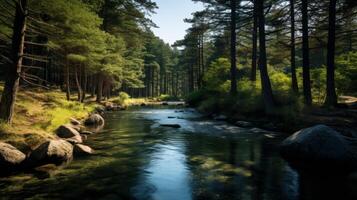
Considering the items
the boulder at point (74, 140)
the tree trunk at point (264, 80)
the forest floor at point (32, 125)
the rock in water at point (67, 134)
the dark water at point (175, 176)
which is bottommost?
the dark water at point (175, 176)

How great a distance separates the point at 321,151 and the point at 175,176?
475 centimetres

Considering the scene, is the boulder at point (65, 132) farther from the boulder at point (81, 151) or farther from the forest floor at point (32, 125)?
the boulder at point (81, 151)

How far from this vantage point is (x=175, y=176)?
25.9 ft

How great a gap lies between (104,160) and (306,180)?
20.3 ft

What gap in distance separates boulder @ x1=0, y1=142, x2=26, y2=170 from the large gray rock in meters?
8.30

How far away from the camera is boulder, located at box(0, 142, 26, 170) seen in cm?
768

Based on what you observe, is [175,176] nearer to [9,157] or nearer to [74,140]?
[9,157]

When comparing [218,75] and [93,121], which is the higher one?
[218,75]

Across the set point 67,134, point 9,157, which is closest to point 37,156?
point 9,157

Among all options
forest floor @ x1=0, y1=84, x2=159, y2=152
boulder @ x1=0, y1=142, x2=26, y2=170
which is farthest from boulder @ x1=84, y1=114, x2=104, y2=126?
boulder @ x1=0, y1=142, x2=26, y2=170

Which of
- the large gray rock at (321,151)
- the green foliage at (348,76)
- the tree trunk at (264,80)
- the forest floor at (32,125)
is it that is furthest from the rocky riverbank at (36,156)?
the green foliage at (348,76)

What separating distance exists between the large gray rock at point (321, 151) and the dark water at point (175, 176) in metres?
0.64

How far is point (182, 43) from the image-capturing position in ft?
150

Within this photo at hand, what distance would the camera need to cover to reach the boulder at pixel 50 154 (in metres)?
8.27
